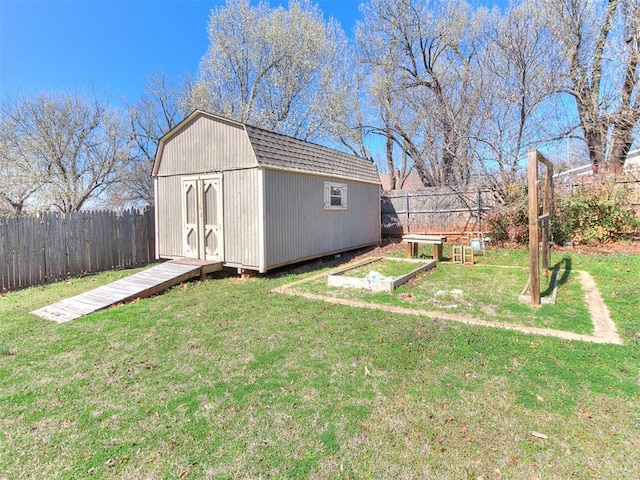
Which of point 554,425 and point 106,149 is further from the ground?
point 106,149

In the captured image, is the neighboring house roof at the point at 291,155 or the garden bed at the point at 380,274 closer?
the garden bed at the point at 380,274

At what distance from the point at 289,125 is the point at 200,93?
14.9 ft

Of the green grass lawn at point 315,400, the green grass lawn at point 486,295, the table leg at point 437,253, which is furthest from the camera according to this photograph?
the table leg at point 437,253

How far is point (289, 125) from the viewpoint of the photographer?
16641 millimetres

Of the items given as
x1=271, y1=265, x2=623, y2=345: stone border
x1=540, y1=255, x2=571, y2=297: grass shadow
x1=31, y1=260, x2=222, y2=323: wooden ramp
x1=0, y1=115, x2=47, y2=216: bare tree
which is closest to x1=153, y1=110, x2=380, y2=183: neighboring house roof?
x1=31, y1=260, x2=222, y2=323: wooden ramp

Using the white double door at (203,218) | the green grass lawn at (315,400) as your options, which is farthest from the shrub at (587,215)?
the white double door at (203,218)

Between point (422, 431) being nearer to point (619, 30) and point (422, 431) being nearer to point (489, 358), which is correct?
point (489, 358)

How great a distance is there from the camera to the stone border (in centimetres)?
376

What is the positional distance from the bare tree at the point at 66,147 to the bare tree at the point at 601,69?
1738cm

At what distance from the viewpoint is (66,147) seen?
529 inches

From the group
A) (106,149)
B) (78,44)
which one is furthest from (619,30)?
(106,149)

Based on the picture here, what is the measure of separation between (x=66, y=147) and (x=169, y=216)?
27.9 feet

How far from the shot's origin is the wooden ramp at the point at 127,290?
514 cm

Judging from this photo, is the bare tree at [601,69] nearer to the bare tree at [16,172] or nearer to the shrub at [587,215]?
the shrub at [587,215]
